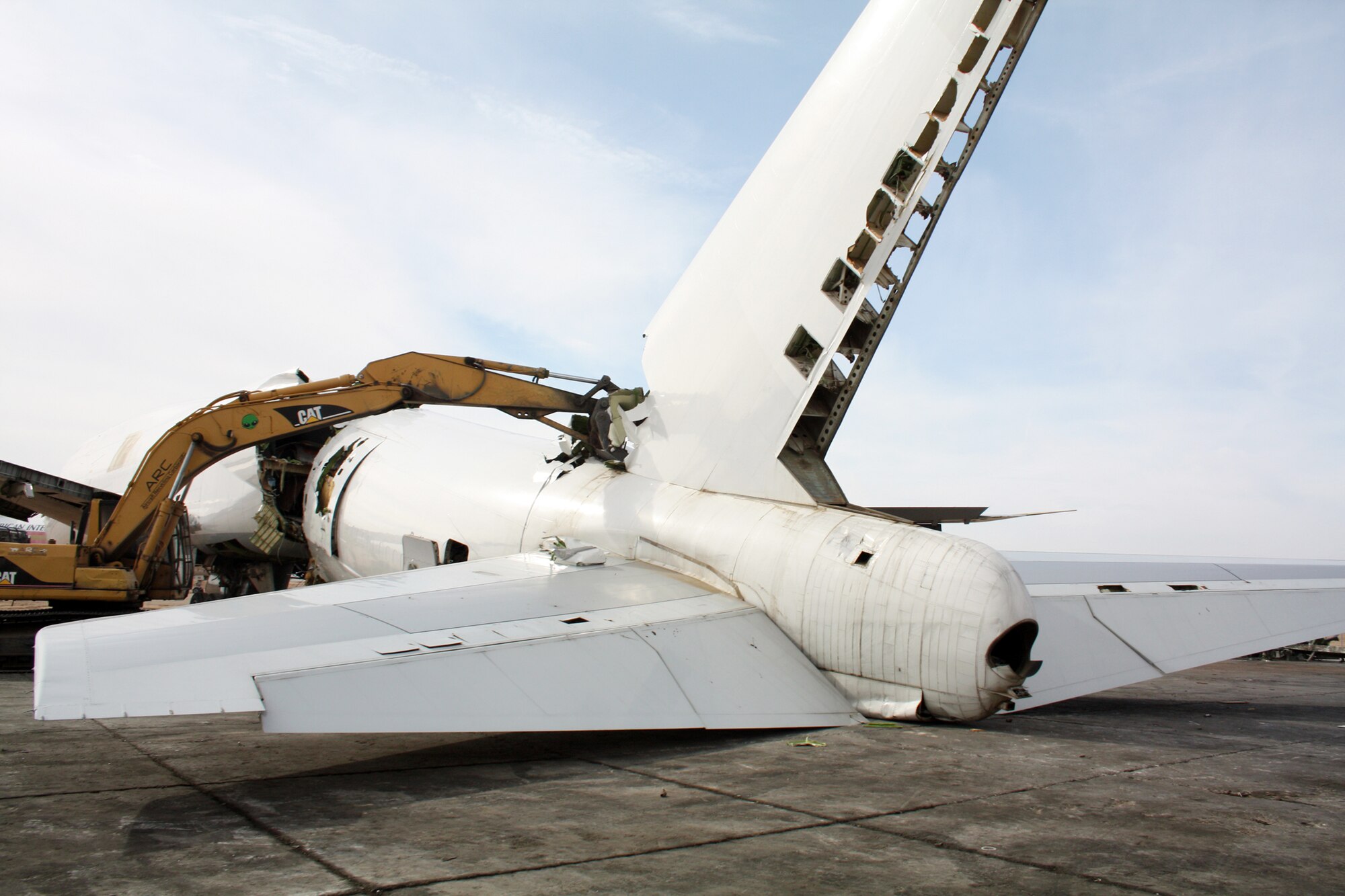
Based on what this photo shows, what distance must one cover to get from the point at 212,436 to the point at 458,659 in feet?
27.7

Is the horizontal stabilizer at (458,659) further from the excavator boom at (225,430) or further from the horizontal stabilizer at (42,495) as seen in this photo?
the horizontal stabilizer at (42,495)

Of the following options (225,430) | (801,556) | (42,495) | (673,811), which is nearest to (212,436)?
(225,430)

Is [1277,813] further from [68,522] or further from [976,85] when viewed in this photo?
[68,522]

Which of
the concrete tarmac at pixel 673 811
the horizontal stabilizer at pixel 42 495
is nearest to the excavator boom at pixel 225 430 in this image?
the horizontal stabilizer at pixel 42 495

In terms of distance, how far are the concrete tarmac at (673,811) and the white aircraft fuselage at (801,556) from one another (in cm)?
48

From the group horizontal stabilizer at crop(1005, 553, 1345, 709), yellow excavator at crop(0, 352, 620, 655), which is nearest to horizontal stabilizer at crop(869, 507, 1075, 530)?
horizontal stabilizer at crop(1005, 553, 1345, 709)

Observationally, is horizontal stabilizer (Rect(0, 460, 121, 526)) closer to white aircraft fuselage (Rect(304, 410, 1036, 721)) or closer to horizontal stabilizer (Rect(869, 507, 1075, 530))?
white aircraft fuselage (Rect(304, 410, 1036, 721))

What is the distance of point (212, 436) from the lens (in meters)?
12.4

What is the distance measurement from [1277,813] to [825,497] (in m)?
4.02

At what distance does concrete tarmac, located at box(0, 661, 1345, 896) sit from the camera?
348cm

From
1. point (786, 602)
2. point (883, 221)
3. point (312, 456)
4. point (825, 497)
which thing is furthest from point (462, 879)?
point (312, 456)

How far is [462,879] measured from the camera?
11.3ft

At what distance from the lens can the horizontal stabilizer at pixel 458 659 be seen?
4555mm

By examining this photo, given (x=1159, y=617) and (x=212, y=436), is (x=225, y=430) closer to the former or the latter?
(x=212, y=436)
